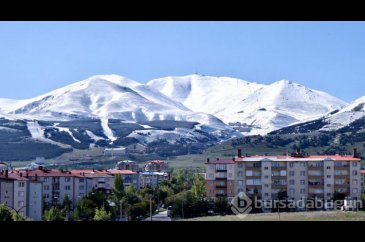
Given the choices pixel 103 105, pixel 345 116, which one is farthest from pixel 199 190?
pixel 103 105

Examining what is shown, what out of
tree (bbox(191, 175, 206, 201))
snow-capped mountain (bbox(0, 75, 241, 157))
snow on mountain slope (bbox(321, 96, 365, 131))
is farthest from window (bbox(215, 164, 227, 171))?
snow-capped mountain (bbox(0, 75, 241, 157))

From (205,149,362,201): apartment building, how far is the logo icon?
10.2 inches

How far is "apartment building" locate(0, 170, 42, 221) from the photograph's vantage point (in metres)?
26.9

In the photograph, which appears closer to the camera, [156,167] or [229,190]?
[229,190]

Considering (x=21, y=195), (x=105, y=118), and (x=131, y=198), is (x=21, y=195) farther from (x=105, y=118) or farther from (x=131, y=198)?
(x=105, y=118)

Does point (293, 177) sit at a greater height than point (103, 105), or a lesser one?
lesser

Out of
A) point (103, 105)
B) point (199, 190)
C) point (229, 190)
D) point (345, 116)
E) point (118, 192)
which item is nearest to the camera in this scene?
point (118, 192)

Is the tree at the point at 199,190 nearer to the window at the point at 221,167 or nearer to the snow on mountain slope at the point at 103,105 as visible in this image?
the window at the point at 221,167

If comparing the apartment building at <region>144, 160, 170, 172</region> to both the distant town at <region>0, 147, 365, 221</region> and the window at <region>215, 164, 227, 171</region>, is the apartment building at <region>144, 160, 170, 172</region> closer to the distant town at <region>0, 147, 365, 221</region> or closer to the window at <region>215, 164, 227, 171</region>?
the distant town at <region>0, 147, 365, 221</region>

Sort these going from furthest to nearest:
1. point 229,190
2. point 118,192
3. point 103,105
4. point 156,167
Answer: point 103,105
point 156,167
point 229,190
point 118,192

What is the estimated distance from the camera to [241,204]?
96.5 feet

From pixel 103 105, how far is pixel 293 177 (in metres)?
132

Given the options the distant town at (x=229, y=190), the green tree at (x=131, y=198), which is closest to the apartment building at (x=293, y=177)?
the distant town at (x=229, y=190)
